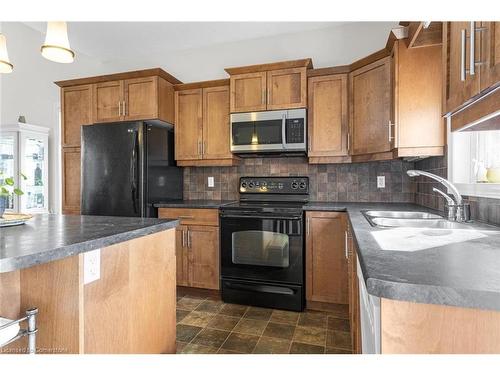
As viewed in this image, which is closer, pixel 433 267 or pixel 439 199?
pixel 433 267

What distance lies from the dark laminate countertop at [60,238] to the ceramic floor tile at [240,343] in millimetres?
1001

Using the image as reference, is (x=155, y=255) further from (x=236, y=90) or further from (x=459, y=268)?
(x=236, y=90)

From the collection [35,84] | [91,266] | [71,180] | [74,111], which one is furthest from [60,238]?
[35,84]

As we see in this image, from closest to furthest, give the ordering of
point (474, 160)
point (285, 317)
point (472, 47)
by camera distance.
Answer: point (472, 47) → point (474, 160) → point (285, 317)

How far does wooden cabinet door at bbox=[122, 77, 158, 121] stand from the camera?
294 cm

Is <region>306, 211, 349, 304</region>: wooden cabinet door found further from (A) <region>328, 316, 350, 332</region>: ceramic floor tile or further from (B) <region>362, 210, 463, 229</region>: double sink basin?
(B) <region>362, 210, 463, 229</region>: double sink basin

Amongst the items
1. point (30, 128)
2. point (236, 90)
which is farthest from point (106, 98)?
point (236, 90)

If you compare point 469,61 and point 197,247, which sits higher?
point 469,61

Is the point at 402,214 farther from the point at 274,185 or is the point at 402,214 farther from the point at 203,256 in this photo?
the point at 203,256

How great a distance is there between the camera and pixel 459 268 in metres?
0.72

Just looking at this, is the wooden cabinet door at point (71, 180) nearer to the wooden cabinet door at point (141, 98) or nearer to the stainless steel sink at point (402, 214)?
the wooden cabinet door at point (141, 98)

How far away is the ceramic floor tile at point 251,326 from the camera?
2135 millimetres

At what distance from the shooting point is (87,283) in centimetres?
108

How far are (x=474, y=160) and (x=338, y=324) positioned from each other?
1.51 metres
